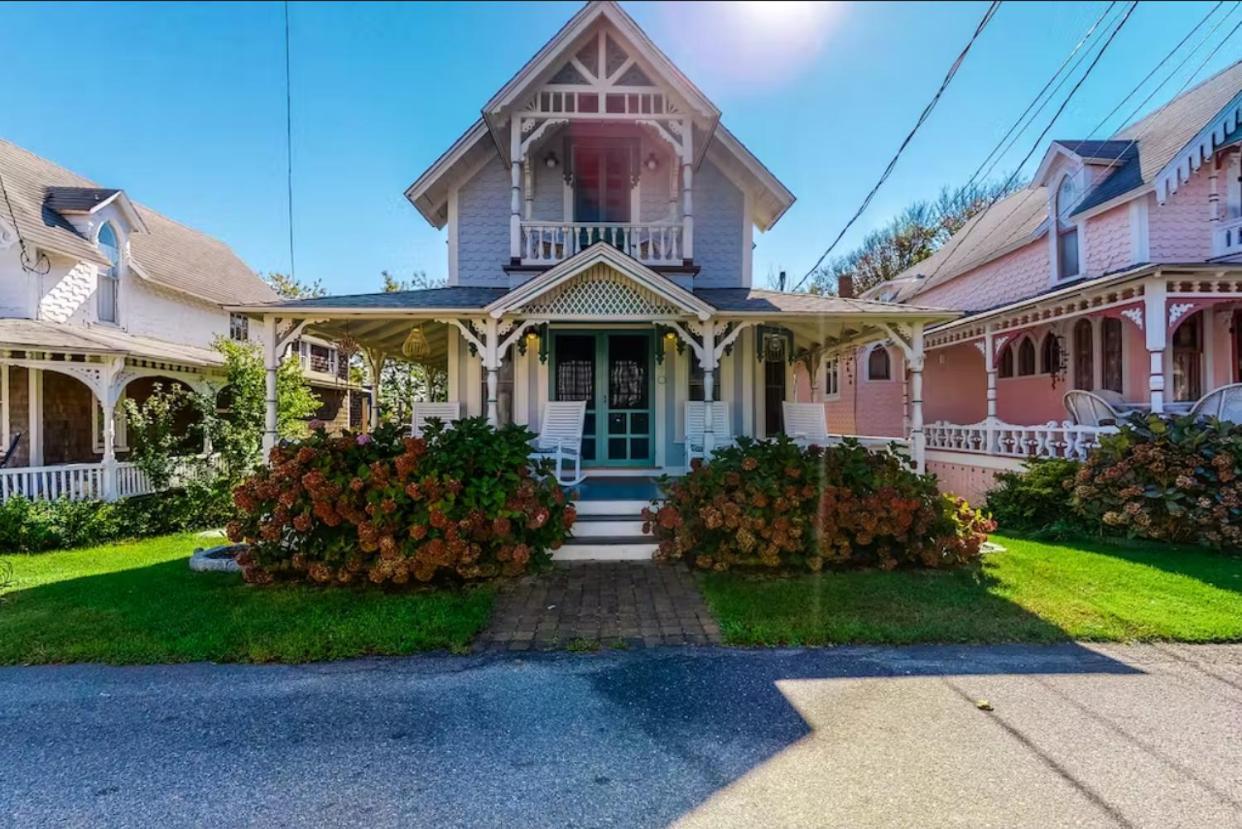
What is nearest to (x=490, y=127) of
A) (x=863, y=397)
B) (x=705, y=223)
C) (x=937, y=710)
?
(x=705, y=223)

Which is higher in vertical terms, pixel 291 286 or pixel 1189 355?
pixel 291 286

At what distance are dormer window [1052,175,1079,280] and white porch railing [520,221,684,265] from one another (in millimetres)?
9391

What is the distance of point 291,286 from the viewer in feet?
88.3

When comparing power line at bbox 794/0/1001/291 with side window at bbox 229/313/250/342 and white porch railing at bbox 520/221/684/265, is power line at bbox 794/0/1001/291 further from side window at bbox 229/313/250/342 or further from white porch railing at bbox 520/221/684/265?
side window at bbox 229/313/250/342

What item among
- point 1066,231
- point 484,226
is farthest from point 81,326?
point 1066,231

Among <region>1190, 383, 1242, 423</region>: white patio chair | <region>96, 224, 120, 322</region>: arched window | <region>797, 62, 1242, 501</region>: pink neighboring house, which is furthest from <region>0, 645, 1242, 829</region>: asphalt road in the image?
<region>96, 224, 120, 322</region>: arched window

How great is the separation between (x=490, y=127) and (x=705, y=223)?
406 centimetres

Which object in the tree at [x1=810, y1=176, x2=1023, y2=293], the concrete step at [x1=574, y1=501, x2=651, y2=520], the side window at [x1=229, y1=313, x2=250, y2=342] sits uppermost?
the tree at [x1=810, y1=176, x2=1023, y2=293]

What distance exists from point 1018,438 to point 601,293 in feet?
29.7

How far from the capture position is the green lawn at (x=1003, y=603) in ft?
16.4

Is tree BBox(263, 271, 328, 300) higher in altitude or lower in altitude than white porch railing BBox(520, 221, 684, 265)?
higher

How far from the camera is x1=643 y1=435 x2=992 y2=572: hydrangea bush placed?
6.50 m

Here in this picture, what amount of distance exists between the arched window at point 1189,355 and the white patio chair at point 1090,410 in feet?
10.2

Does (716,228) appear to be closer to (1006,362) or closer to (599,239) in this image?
(599,239)
